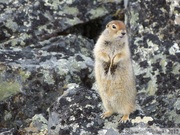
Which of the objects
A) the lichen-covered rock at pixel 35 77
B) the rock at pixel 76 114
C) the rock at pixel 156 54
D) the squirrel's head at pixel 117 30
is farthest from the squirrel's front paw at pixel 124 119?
the lichen-covered rock at pixel 35 77

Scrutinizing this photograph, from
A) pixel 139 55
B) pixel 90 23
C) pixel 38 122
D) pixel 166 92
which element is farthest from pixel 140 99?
pixel 90 23

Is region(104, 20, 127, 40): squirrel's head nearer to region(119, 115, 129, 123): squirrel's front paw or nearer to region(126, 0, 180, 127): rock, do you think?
region(119, 115, 129, 123): squirrel's front paw

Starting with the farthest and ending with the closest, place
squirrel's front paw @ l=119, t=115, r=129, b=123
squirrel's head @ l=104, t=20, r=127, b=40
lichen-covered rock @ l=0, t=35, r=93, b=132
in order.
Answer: lichen-covered rock @ l=0, t=35, r=93, b=132 < squirrel's head @ l=104, t=20, r=127, b=40 < squirrel's front paw @ l=119, t=115, r=129, b=123

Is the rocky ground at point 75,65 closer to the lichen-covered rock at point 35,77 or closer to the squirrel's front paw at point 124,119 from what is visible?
the lichen-covered rock at point 35,77

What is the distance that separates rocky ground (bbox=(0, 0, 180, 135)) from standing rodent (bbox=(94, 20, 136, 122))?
0.77 ft

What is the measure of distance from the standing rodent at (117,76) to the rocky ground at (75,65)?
9.2 inches

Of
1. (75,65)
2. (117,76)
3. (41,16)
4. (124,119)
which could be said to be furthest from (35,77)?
(41,16)

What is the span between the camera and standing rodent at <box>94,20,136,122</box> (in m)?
11.2

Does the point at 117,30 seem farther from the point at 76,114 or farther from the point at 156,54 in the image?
the point at 156,54

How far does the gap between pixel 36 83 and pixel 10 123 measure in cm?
119

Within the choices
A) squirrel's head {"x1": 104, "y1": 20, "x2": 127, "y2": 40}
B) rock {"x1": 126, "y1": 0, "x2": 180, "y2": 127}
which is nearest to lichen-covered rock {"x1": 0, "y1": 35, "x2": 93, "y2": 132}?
rock {"x1": 126, "y1": 0, "x2": 180, "y2": 127}

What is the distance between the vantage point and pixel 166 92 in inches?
531

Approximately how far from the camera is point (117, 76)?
442 inches

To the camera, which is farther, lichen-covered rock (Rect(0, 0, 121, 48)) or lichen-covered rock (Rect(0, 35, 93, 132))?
lichen-covered rock (Rect(0, 0, 121, 48))
